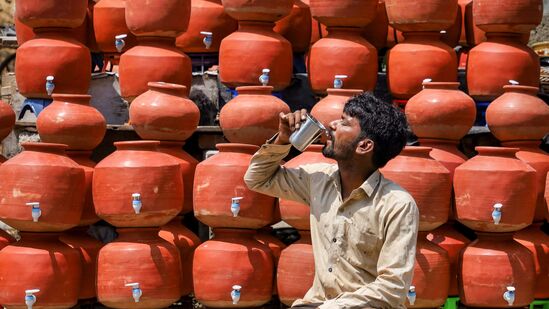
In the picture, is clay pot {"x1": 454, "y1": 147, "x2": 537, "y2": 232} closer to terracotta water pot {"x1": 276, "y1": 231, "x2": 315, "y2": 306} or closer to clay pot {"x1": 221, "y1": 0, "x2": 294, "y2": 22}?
terracotta water pot {"x1": 276, "y1": 231, "x2": 315, "y2": 306}

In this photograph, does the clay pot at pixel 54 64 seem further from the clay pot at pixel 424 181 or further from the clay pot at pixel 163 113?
the clay pot at pixel 424 181

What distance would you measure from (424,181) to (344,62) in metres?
0.80

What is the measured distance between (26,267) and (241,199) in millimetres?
887

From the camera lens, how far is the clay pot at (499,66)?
555 centimetres

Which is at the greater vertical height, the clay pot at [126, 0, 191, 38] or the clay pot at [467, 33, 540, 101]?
the clay pot at [126, 0, 191, 38]

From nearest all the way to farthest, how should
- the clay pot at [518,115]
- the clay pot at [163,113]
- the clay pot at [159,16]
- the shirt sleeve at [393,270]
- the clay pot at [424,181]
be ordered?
the shirt sleeve at [393,270]
the clay pot at [424,181]
the clay pot at [163,113]
the clay pot at [518,115]
the clay pot at [159,16]

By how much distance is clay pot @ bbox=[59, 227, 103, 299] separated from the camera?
512 cm

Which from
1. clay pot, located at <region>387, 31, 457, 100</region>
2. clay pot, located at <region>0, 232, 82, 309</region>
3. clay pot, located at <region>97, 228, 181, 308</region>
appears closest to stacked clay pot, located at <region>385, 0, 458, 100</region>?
clay pot, located at <region>387, 31, 457, 100</region>

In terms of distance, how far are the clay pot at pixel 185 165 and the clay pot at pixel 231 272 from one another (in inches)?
11.9

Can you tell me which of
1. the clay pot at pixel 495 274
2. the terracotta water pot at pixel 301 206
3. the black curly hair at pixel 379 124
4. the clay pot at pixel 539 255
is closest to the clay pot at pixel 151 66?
the terracotta water pot at pixel 301 206

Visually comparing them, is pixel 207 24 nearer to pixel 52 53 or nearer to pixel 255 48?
pixel 255 48

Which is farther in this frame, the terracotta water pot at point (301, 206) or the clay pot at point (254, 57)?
the clay pot at point (254, 57)

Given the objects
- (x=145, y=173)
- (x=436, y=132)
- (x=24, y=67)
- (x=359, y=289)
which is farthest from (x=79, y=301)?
(x=359, y=289)

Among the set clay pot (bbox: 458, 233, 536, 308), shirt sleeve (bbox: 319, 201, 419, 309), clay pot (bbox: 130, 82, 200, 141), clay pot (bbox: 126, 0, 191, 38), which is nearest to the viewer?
shirt sleeve (bbox: 319, 201, 419, 309)
